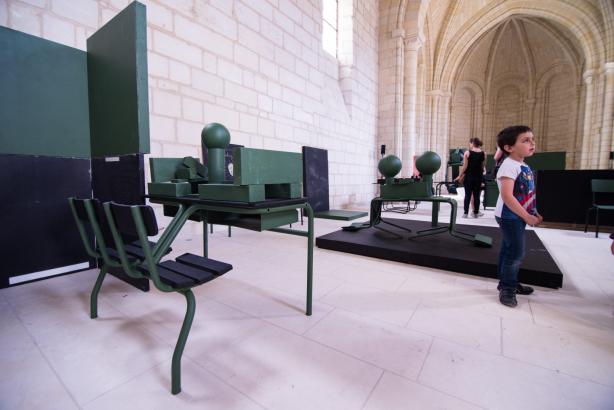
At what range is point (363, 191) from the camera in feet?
28.6

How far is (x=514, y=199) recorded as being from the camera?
1.76m

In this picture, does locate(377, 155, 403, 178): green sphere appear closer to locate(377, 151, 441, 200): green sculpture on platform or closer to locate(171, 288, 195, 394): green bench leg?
locate(377, 151, 441, 200): green sculpture on platform

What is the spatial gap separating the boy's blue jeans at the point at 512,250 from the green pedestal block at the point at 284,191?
136 cm

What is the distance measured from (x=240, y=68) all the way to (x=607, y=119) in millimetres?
14260

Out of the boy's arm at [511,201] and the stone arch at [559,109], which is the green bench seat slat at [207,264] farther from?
the stone arch at [559,109]

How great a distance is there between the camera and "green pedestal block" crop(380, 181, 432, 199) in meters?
3.06

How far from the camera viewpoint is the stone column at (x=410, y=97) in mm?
9117

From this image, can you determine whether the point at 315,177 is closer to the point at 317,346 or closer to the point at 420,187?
the point at 420,187

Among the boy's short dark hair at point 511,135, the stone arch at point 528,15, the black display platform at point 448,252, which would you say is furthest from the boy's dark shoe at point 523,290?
the stone arch at point 528,15

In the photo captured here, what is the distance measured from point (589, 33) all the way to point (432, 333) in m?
16.8

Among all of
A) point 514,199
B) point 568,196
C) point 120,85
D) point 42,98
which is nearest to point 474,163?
point 568,196

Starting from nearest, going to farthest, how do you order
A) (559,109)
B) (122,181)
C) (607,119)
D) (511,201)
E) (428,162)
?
(511,201)
(122,181)
(428,162)
(607,119)
(559,109)

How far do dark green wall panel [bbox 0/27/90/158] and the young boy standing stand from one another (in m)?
3.30

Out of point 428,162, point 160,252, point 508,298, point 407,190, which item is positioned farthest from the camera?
point 407,190
